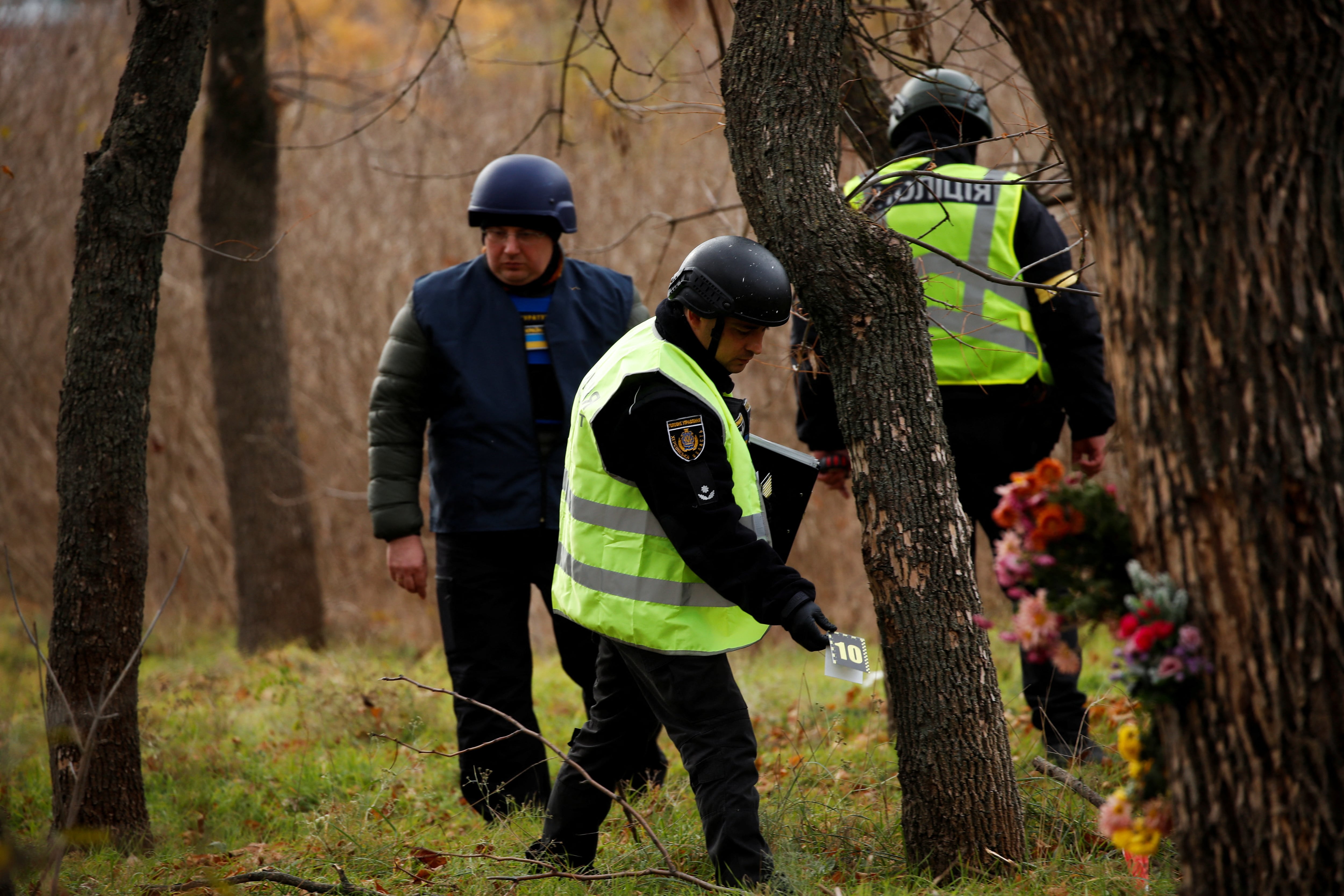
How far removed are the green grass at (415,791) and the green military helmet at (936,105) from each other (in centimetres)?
189

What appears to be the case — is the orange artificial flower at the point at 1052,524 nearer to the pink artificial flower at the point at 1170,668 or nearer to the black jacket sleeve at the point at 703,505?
the pink artificial flower at the point at 1170,668

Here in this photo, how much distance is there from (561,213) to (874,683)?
9.22ft

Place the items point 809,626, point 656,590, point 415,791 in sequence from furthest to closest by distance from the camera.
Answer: point 415,791 → point 656,590 → point 809,626

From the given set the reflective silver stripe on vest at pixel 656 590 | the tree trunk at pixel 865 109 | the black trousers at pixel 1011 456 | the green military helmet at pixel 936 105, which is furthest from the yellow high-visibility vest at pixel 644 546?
the green military helmet at pixel 936 105

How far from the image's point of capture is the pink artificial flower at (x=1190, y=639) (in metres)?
1.80

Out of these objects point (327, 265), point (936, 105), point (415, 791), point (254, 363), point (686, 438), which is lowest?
point (415, 791)

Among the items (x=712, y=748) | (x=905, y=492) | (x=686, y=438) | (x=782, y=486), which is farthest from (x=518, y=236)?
(x=712, y=748)

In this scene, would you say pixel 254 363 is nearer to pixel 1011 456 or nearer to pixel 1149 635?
pixel 1011 456

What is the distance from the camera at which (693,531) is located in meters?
2.56

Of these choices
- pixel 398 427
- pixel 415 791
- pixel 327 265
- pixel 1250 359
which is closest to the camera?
pixel 1250 359

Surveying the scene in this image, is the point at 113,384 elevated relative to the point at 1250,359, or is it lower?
elevated

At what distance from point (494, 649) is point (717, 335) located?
4.94 ft

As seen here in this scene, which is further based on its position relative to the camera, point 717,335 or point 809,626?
point 717,335

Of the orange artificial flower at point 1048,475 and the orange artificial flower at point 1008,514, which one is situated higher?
the orange artificial flower at point 1048,475
